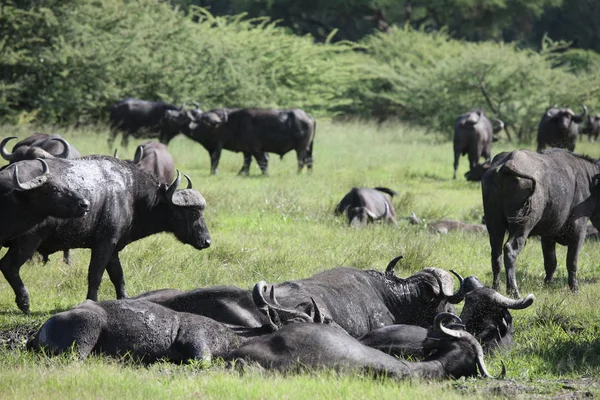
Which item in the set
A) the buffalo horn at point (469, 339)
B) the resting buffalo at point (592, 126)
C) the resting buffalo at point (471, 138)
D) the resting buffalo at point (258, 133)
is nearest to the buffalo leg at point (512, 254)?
the buffalo horn at point (469, 339)

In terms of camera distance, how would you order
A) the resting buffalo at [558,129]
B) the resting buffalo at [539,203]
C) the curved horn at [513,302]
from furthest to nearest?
the resting buffalo at [558,129] < the resting buffalo at [539,203] < the curved horn at [513,302]

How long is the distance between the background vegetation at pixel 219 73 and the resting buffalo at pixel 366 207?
52.2ft

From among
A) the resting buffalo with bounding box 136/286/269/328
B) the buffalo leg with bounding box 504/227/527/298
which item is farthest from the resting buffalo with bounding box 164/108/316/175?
the resting buffalo with bounding box 136/286/269/328

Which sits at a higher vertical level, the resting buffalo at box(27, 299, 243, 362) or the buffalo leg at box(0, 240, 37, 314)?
the resting buffalo at box(27, 299, 243, 362)

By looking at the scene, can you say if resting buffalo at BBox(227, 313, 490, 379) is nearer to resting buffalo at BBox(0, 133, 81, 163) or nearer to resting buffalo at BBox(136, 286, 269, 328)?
resting buffalo at BBox(136, 286, 269, 328)

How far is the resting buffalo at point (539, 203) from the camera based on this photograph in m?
10.6

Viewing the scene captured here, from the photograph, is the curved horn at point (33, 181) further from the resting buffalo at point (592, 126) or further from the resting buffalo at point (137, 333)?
the resting buffalo at point (592, 126)

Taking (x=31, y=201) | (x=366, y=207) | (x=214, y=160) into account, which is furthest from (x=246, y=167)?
(x=31, y=201)

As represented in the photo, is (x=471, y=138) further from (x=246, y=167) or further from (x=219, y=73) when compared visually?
→ (x=219, y=73)

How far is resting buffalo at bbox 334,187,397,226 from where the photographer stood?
51.6ft

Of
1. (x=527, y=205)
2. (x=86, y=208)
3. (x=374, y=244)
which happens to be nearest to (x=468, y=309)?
(x=527, y=205)

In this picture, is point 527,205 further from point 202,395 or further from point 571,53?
point 571,53

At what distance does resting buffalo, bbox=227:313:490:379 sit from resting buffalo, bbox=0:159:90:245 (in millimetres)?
2746

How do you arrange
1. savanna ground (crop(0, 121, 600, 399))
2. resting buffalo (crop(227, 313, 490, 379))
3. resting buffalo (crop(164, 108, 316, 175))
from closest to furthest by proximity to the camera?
savanna ground (crop(0, 121, 600, 399)), resting buffalo (crop(227, 313, 490, 379)), resting buffalo (crop(164, 108, 316, 175))
